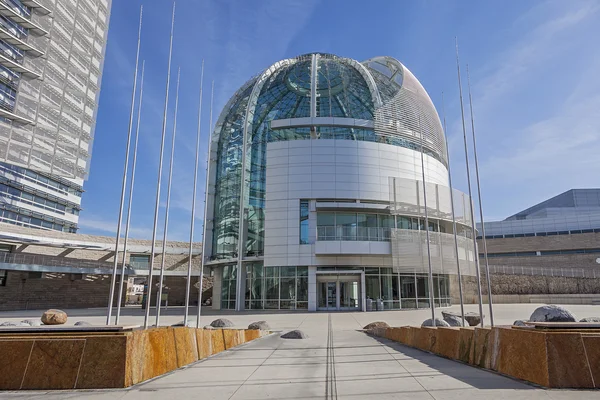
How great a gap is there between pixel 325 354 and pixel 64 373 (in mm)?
6331

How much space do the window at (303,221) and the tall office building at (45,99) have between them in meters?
33.8

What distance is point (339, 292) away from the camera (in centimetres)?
3672

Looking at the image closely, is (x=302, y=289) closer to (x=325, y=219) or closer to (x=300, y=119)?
(x=325, y=219)

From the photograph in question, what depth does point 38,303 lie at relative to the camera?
138 ft

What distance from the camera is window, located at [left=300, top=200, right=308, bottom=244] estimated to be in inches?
1465

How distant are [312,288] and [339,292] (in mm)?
2764

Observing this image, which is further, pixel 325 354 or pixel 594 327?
pixel 325 354

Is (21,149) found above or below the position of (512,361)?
above

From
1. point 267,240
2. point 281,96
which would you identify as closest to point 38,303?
point 267,240

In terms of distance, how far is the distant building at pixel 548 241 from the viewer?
217 ft

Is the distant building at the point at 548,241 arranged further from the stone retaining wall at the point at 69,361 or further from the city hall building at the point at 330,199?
the stone retaining wall at the point at 69,361

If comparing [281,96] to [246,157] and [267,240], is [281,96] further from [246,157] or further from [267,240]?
[267,240]

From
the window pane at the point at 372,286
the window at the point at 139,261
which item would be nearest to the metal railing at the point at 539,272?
the window pane at the point at 372,286

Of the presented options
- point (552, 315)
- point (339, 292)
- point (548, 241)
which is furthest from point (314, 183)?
point (548, 241)
